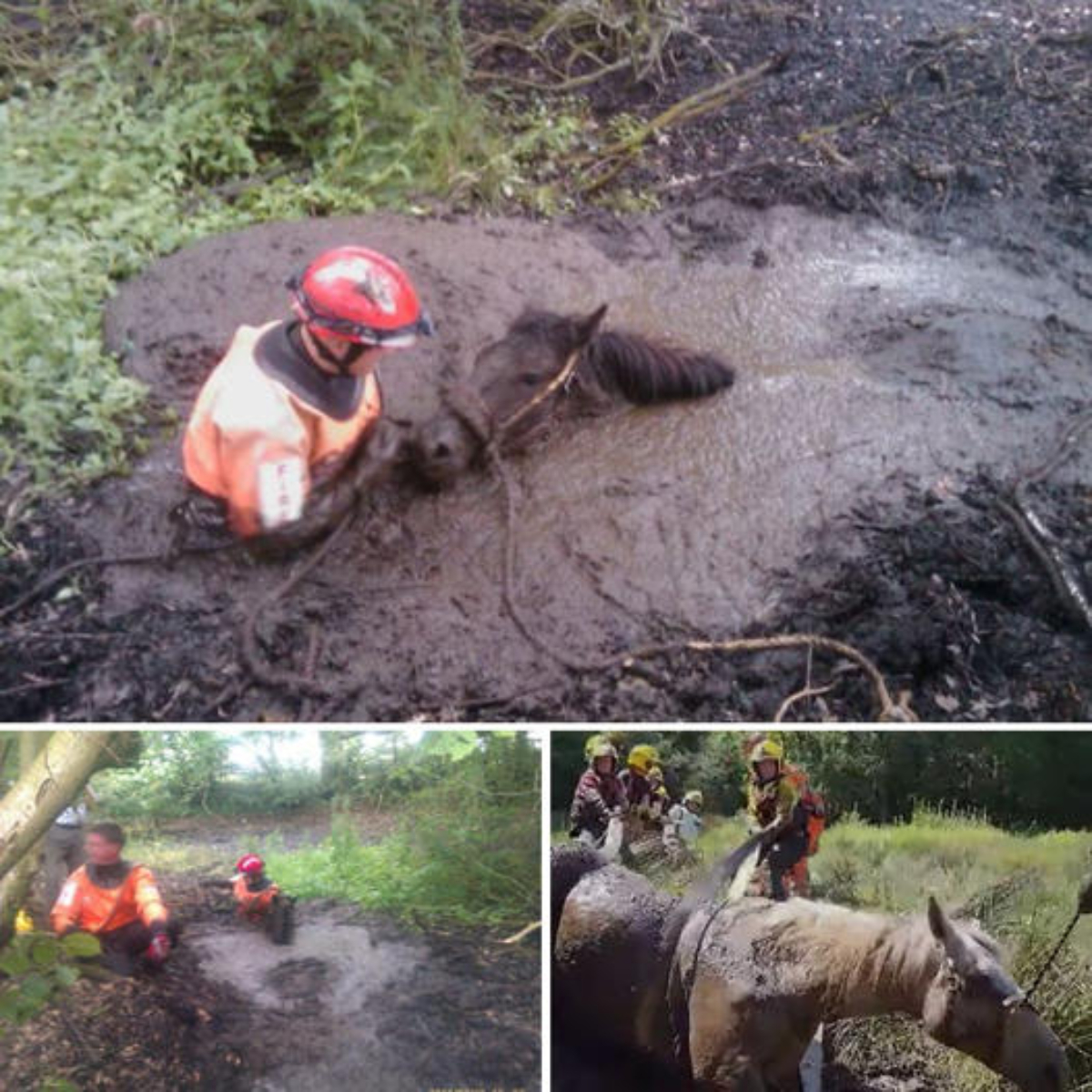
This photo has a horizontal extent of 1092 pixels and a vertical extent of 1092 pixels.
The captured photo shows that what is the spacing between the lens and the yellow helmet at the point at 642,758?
2.33m

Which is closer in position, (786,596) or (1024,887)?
(1024,887)

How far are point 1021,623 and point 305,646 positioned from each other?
1.30 m

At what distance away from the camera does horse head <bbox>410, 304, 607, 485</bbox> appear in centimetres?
247

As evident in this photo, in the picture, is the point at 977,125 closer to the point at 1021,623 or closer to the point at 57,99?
the point at 1021,623

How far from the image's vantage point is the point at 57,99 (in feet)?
10.7

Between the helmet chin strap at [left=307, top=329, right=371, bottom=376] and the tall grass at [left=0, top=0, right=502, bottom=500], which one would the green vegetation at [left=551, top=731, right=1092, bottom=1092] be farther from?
the tall grass at [left=0, top=0, right=502, bottom=500]

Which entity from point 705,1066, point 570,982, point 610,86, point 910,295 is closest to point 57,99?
point 610,86

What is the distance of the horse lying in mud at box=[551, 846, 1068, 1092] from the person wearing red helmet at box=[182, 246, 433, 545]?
748mm

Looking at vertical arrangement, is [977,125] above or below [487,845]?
above

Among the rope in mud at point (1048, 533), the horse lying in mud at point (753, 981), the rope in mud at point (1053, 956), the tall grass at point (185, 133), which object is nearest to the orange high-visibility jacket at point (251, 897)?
the horse lying in mud at point (753, 981)

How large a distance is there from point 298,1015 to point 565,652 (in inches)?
29.2

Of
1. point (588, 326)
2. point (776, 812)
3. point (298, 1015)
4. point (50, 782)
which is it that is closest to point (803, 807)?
point (776, 812)

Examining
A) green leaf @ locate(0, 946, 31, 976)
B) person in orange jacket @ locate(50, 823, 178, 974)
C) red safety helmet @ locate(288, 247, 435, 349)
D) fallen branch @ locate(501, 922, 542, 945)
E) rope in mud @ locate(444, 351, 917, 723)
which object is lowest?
green leaf @ locate(0, 946, 31, 976)

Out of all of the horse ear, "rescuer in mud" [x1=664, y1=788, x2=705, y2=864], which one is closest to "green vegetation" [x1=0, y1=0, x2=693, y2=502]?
the horse ear
